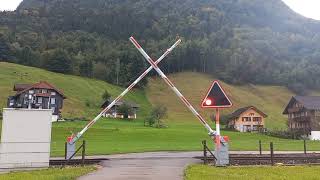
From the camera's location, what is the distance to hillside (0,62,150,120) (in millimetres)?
102250

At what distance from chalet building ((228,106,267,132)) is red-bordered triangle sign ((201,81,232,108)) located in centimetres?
8255

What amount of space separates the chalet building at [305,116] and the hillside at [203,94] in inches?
505

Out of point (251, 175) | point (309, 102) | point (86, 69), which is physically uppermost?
point (86, 69)

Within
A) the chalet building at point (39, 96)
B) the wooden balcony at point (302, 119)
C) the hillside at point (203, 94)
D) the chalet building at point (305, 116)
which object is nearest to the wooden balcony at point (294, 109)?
the chalet building at point (305, 116)

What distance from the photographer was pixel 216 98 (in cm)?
2006

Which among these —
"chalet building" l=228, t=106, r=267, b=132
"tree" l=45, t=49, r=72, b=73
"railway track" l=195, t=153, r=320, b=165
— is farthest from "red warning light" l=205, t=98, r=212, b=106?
"tree" l=45, t=49, r=72, b=73

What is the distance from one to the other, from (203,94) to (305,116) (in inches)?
2117

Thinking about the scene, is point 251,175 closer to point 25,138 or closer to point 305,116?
point 25,138

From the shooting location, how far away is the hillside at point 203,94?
4673 inches

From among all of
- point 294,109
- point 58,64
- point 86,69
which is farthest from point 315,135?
point 58,64

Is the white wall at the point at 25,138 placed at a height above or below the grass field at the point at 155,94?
below

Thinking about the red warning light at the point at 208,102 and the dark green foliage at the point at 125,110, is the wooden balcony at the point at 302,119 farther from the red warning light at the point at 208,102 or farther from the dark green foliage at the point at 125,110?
the red warning light at the point at 208,102

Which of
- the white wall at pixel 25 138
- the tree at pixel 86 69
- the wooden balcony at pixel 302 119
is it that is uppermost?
the tree at pixel 86 69

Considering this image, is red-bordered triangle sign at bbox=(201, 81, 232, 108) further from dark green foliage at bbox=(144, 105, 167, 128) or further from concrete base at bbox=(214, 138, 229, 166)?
dark green foliage at bbox=(144, 105, 167, 128)
